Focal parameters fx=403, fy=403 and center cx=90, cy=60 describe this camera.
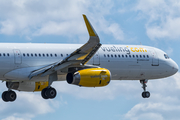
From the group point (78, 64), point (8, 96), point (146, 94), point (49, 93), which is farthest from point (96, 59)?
point (8, 96)

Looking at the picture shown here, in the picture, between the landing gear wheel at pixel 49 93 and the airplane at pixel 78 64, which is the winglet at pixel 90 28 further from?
the landing gear wheel at pixel 49 93

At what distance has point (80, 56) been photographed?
86.1 feet

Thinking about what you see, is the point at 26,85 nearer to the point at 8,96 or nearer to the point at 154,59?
the point at 8,96

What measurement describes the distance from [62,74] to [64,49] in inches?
74.8

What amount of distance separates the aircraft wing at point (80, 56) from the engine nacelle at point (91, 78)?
829 millimetres

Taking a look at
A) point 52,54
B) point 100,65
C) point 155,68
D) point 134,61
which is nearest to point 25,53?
point 52,54

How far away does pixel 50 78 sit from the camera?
28.2m

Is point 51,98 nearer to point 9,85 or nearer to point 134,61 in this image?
point 9,85

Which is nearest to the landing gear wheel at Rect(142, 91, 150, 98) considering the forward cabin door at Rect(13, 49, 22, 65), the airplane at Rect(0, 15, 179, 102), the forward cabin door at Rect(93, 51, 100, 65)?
the airplane at Rect(0, 15, 179, 102)

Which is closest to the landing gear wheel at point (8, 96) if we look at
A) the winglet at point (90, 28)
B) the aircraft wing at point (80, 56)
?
the aircraft wing at point (80, 56)

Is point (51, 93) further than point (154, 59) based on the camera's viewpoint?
No

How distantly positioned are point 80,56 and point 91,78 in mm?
1730

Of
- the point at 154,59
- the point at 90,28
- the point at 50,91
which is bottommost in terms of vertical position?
the point at 50,91

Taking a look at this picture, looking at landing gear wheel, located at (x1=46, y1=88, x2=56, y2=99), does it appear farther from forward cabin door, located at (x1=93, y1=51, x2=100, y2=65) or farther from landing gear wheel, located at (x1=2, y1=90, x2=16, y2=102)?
landing gear wheel, located at (x1=2, y1=90, x2=16, y2=102)
